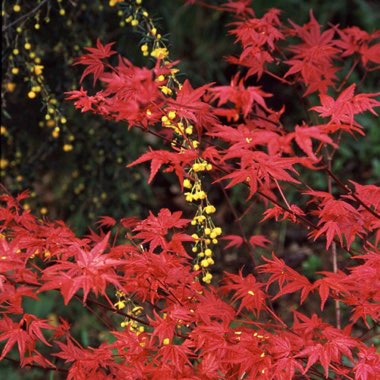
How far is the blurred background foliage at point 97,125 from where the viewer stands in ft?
8.25

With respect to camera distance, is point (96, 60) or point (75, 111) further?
point (75, 111)

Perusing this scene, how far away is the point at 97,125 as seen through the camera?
122 inches

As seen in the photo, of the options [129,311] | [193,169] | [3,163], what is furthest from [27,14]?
[129,311]

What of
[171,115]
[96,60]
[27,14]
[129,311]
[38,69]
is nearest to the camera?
[171,115]

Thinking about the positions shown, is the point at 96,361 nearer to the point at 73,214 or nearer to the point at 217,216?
the point at 73,214

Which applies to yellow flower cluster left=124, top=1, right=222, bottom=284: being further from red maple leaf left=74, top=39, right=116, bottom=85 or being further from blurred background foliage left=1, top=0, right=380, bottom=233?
blurred background foliage left=1, top=0, right=380, bottom=233

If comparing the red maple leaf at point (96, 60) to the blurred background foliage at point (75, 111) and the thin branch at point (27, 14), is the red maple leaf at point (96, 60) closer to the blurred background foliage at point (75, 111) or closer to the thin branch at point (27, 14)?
the blurred background foliage at point (75, 111)

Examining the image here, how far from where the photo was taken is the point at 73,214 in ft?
10.9

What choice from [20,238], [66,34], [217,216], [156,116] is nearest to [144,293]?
[20,238]

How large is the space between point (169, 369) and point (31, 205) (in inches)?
78.6

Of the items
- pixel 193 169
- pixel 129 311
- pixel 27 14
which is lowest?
pixel 129 311

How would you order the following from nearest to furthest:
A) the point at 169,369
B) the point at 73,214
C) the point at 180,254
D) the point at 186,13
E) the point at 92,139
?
the point at 169,369 → the point at 180,254 → the point at 92,139 → the point at 73,214 → the point at 186,13

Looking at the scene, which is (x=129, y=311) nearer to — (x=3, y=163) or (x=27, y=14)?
(x=27, y=14)

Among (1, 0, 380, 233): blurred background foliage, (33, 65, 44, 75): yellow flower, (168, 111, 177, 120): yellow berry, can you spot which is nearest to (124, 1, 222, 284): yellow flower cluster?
(168, 111, 177, 120): yellow berry
